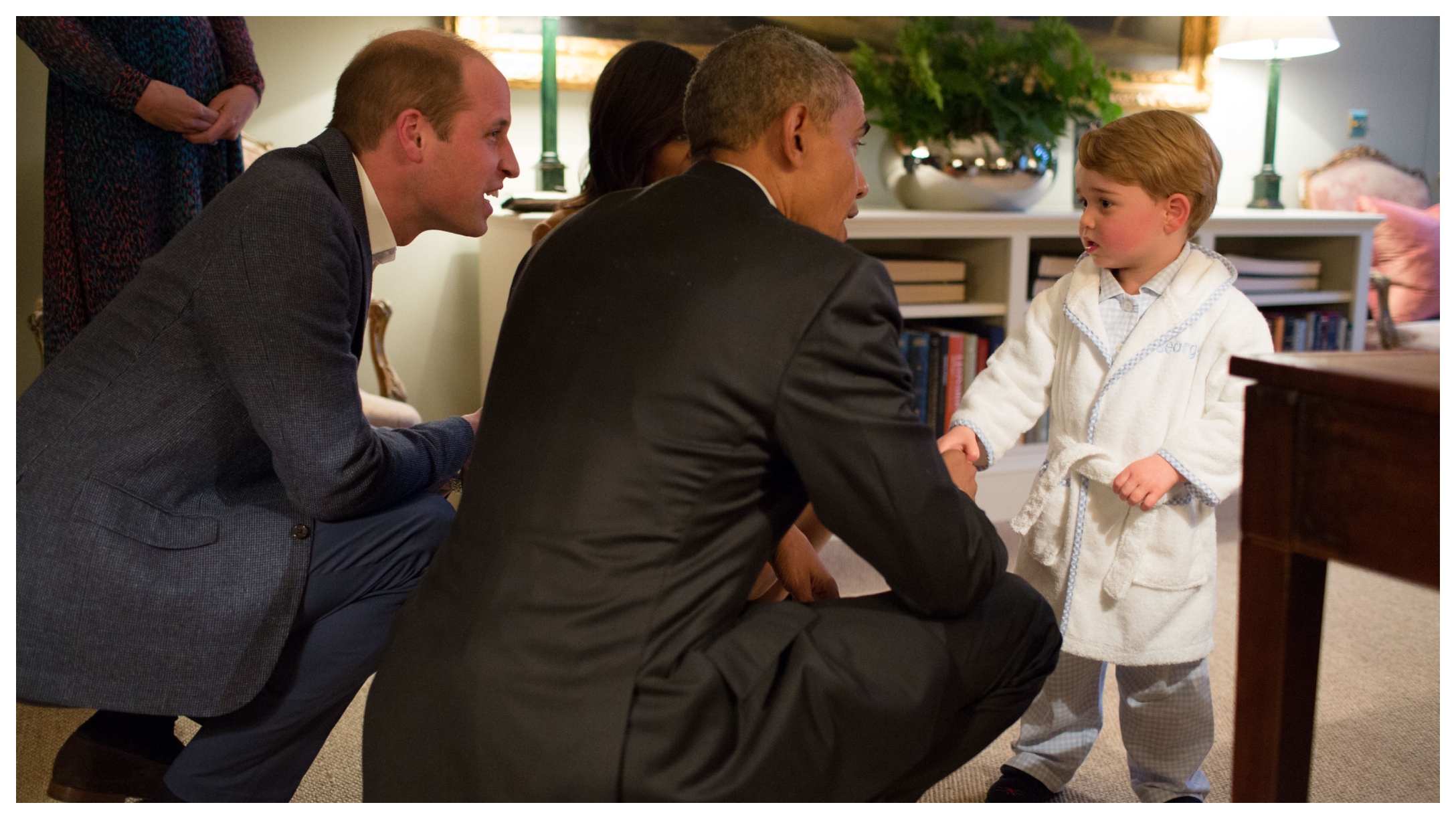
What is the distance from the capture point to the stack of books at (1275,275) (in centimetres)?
332

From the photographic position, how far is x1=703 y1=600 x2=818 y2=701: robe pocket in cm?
102

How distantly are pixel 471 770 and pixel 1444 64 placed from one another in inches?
64.7

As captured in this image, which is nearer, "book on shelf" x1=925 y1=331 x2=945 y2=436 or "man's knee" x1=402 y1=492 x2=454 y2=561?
"man's knee" x1=402 y1=492 x2=454 y2=561

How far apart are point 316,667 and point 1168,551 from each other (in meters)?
1.11

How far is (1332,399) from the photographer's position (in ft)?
2.89

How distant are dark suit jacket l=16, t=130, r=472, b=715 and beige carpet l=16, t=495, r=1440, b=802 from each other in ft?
Result: 1.53

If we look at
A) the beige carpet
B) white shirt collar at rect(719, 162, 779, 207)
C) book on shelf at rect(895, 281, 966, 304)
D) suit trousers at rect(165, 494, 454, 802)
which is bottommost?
the beige carpet

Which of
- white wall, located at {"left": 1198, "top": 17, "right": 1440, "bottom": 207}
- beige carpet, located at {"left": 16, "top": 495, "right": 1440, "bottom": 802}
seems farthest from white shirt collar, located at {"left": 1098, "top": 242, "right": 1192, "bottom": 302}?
white wall, located at {"left": 1198, "top": 17, "right": 1440, "bottom": 207}

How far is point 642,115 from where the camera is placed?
1729mm

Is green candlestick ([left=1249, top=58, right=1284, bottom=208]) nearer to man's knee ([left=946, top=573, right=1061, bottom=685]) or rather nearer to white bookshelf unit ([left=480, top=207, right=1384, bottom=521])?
white bookshelf unit ([left=480, top=207, right=1384, bottom=521])

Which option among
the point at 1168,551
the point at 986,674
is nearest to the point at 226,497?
the point at 986,674

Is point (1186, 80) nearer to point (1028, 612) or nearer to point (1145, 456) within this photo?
point (1145, 456)

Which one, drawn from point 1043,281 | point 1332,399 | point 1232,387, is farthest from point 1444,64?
point 1043,281
